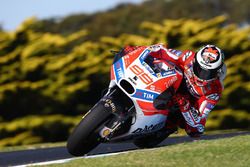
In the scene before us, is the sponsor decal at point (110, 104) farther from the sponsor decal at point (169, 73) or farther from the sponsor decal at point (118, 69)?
the sponsor decal at point (169, 73)

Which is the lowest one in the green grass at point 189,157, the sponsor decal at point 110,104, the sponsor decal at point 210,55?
the green grass at point 189,157

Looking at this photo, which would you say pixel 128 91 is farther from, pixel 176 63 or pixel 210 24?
pixel 210 24

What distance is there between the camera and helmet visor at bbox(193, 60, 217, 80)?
7688mm

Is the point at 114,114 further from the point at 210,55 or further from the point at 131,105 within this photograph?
the point at 210,55

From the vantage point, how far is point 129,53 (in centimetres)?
800

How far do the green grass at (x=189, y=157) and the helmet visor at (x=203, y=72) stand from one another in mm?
806

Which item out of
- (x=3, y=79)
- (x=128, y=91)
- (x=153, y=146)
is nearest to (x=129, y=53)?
(x=128, y=91)

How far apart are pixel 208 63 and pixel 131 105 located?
3.25 ft

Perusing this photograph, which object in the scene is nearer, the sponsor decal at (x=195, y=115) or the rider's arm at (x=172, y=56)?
the sponsor decal at (x=195, y=115)

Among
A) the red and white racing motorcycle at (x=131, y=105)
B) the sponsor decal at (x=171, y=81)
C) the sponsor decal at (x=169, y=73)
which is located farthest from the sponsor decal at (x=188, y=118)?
the sponsor decal at (x=169, y=73)

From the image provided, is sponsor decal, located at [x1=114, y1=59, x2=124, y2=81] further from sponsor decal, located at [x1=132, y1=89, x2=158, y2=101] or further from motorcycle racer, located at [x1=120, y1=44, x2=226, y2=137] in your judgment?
sponsor decal, located at [x1=132, y1=89, x2=158, y2=101]

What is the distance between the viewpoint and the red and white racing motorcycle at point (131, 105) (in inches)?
296

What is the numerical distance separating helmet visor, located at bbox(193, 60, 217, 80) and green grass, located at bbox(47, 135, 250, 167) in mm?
806

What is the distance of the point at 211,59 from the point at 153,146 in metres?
1.52
